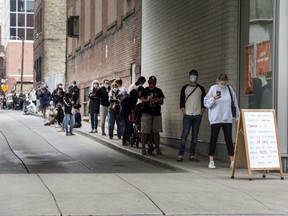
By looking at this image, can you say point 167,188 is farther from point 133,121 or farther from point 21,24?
point 21,24

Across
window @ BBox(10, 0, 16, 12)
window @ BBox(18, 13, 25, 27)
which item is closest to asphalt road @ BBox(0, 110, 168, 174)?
window @ BBox(10, 0, 16, 12)

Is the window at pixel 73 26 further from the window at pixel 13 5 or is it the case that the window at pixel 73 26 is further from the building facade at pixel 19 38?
the window at pixel 13 5

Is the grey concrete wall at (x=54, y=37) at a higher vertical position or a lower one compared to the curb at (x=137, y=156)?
higher

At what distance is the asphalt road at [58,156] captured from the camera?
13688 millimetres

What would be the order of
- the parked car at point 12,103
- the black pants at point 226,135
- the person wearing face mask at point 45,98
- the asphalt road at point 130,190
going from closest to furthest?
1. the asphalt road at point 130,190
2. the black pants at point 226,135
3. the person wearing face mask at point 45,98
4. the parked car at point 12,103

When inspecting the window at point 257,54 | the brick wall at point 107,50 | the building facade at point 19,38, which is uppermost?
the building facade at point 19,38

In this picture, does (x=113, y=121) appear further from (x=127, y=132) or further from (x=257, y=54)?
(x=257, y=54)

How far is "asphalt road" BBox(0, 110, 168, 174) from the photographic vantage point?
44.9 feet

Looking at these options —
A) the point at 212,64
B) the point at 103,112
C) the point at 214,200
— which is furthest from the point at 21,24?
the point at 214,200

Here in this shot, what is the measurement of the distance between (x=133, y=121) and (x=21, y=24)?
245 ft

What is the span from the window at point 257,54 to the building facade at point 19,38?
7536 cm

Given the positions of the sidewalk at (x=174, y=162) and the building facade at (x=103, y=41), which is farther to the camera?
the building facade at (x=103, y=41)

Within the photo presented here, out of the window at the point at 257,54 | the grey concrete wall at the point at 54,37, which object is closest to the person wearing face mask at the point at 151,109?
the window at the point at 257,54

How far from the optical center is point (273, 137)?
1143 cm
